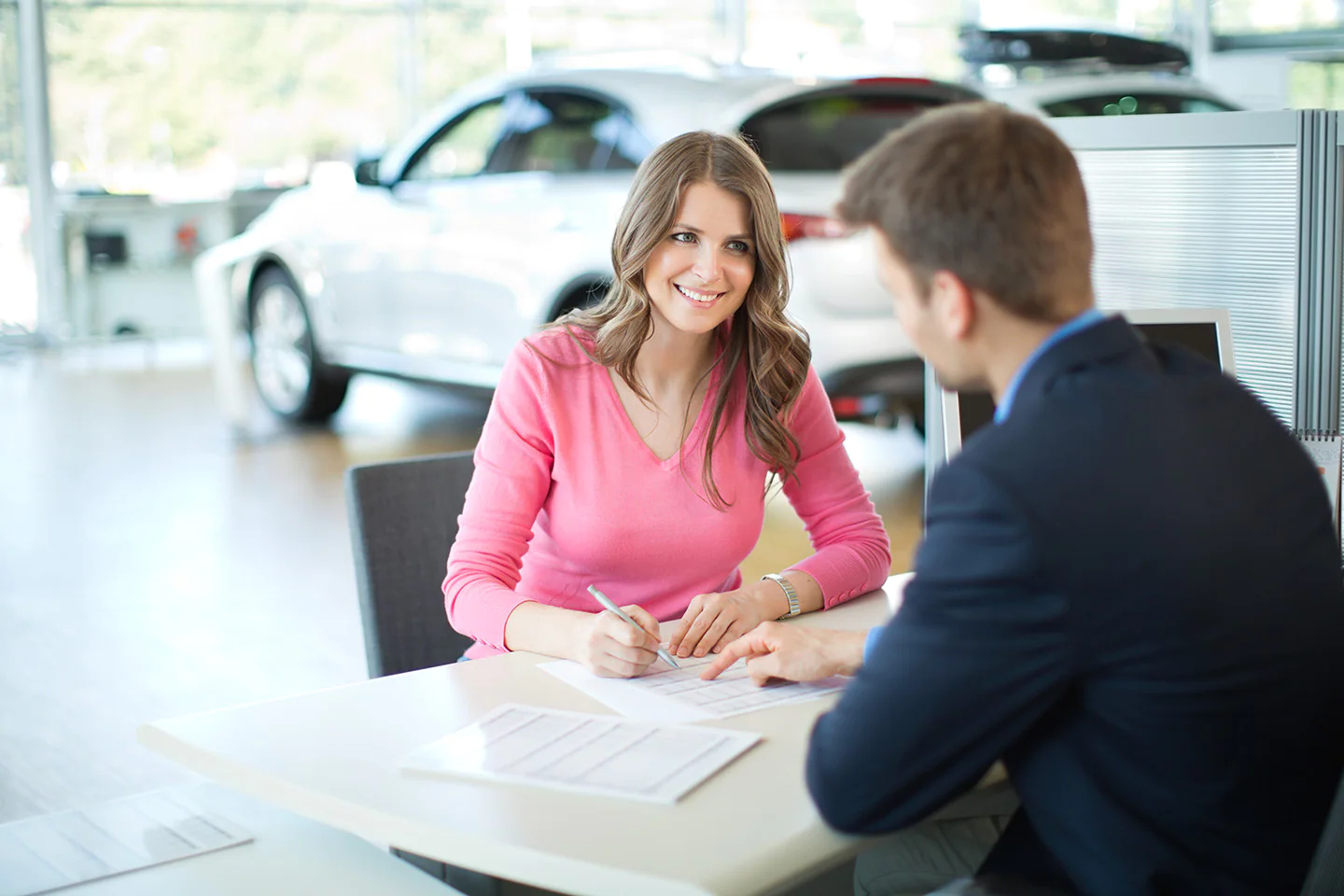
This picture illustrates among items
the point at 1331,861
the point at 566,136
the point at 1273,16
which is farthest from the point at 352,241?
the point at 1273,16

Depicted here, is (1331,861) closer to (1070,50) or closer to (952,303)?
(952,303)

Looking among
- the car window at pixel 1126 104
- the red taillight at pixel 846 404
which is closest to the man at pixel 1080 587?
the red taillight at pixel 846 404

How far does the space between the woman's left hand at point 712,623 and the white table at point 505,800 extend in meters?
0.22

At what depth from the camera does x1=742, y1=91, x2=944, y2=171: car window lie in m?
5.38

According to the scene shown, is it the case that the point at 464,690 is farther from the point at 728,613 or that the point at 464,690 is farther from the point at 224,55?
the point at 224,55

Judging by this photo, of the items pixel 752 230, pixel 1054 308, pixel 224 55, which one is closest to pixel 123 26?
pixel 224 55

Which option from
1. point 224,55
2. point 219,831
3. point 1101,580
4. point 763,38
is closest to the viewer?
point 1101,580

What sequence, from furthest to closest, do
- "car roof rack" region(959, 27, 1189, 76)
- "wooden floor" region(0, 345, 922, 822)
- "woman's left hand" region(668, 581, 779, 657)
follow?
"car roof rack" region(959, 27, 1189, 76) < "wooden floor" region(0, 345, 922, 822) < "woman's left hand" region(668, 581, 779, 657)

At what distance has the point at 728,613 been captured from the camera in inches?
80.1

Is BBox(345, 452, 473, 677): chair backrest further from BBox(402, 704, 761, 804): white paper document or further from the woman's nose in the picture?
BBox(402, 704, 761, 804): white paper document

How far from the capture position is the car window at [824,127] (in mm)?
5375

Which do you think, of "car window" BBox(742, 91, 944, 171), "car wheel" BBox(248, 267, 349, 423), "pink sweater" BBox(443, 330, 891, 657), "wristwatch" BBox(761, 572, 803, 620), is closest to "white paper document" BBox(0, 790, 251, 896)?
"pink sweater" BBox(443, 330, 891, 657)

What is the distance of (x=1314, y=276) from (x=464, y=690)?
169cm

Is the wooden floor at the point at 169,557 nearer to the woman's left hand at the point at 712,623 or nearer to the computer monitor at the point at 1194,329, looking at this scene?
the woman's left hand at the point at 712,623
